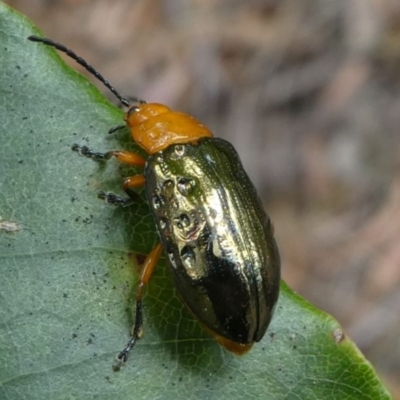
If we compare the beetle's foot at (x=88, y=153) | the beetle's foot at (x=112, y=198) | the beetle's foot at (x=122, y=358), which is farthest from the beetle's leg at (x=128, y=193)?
the beetle's foot at (x=122, y=358)

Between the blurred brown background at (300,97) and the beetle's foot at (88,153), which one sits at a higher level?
the blurred brown background at (300,97)

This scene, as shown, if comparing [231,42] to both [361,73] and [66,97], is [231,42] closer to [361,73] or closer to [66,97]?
[361,73]

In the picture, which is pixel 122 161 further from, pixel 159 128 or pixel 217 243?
pixel 217 243

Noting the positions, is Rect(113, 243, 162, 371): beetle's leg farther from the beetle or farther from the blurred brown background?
the blurred brown background

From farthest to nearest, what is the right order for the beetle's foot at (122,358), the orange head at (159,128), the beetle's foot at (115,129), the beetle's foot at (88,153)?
the orange head at (159,128) < the beetle's foot at (115,129) < the beetle's foot at (88,153) < the beetle's foot at (122,358)

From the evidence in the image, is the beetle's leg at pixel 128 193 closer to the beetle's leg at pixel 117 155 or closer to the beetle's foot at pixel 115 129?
the beetle's leg at pixel 117 155

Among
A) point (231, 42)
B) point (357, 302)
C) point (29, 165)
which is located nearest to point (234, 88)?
point (231, 42)

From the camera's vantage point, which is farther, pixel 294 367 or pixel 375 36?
pixel 375 36

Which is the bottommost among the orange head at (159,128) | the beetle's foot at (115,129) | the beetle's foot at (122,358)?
the beetle's foot at (122,358)

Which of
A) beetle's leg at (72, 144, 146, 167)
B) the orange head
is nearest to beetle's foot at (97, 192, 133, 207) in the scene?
beetle's leg at (72, 144, 146, 167)
